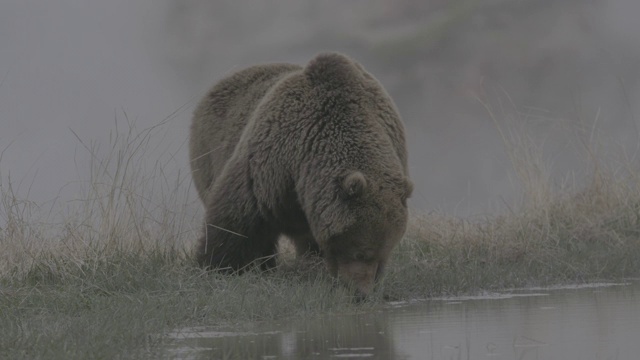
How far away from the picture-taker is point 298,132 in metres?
8.62

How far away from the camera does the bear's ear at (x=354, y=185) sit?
26.0ft

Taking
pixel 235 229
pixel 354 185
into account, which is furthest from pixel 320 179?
pixel 235 229

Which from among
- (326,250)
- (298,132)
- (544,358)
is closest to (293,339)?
(544,358)

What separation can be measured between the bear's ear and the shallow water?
2.63 feet

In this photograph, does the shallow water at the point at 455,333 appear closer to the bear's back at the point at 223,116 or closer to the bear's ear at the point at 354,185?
the bear's ear at the point at 354,185

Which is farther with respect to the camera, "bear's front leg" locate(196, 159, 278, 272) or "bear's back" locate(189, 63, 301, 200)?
"bear's back" locate(189, 63, 301, 200)

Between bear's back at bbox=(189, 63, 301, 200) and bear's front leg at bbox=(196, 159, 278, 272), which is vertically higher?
bear's back at bbox=(189, 63, 301, 200)

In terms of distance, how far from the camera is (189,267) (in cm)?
870

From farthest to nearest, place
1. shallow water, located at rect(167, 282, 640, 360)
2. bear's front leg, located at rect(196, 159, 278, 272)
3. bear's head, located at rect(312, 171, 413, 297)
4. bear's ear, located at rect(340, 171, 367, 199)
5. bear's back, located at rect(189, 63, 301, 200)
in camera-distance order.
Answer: bear's back, located at rect(189, 63, 301, 200) < bear's front leg, located at rect(196, 159, 278, 272) < bear's head, located at rect(312, 171, 413, 297) < bear's ear, located at rect(340, 171, 367, 199) < shallow water, located at rect(167, 282, 640, 360)

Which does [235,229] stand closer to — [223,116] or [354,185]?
[354,185]

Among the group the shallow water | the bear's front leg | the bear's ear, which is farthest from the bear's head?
the bear's front leg

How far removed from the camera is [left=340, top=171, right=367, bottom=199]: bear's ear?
7.91 m

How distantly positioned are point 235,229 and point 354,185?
4.32ft

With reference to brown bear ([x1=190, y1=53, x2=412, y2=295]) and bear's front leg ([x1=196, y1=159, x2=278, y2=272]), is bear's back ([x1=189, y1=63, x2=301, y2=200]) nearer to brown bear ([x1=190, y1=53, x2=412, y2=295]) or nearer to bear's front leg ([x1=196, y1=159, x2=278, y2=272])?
brown bear ([x1=190, y1=53, x2=412, y2=295])
